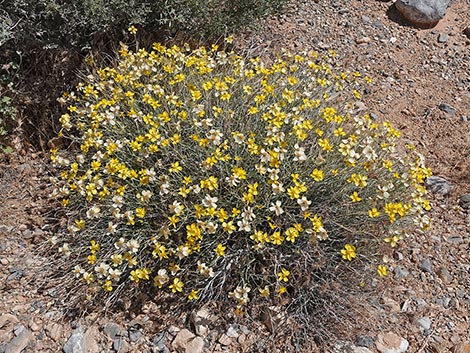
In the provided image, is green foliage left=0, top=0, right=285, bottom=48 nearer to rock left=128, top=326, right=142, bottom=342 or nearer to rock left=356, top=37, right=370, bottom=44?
rock left=356, top=37, right=370, bottom=44

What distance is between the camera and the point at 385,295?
3.00 metres

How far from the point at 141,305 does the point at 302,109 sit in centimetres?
152

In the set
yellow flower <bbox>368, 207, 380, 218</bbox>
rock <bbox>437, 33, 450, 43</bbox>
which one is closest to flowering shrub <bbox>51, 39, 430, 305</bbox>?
yellow flower <bbox>368, 207, 380, 218</bbox>

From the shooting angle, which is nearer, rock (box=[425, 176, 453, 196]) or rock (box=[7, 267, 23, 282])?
rock (box=[7, 267, 23, 282])

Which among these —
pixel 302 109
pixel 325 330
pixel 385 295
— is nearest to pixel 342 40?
pixel 302 109

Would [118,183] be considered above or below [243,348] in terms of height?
above

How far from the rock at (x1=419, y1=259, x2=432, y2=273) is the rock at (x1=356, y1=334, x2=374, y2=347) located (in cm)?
64

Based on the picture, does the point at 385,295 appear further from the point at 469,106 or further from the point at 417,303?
the point at 469,106

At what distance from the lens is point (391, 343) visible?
277cm

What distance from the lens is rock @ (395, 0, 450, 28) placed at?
16.2 ft

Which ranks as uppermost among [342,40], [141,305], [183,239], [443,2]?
[443,2]

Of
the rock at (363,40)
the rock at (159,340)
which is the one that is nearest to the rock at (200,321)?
the rock at (159,340)

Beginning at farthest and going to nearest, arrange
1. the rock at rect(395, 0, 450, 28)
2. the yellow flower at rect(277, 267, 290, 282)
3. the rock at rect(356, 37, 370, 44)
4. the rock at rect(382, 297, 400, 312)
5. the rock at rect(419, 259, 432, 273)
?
the rock at rect(395, 0, 450, 28) < the rock at rect(356, 37, 370, 44) < the rock at rect(419, 259, 432, 273) < the rock at rect(382, 297, 400, 312) < the yellow flower at rect(277, 267, 290, 282)

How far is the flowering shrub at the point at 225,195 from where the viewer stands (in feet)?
8.91
